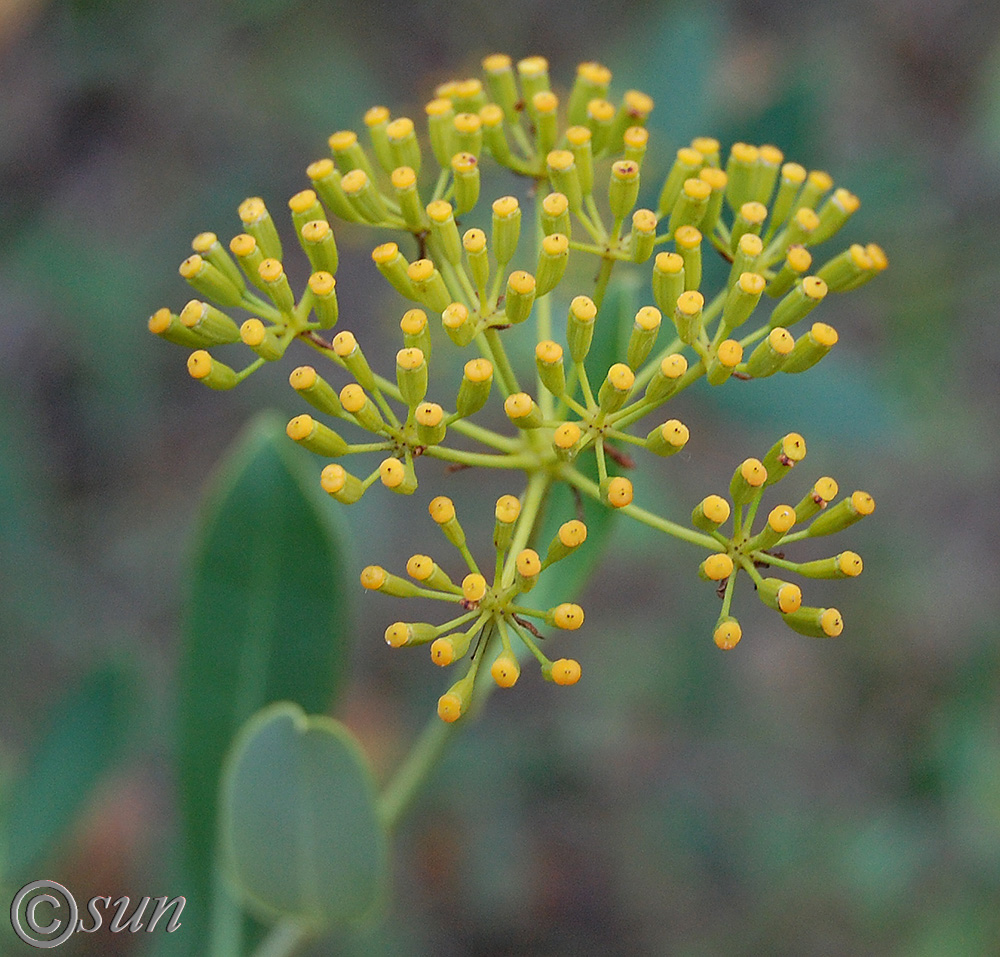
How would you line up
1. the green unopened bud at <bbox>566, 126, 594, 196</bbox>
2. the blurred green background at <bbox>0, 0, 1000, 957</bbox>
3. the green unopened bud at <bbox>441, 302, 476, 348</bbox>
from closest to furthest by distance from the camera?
the green unopened bud at <bbox>441, 302, 476, 348</bbox>, the green unopened bud at <bbox>566, 126, 594, 196</bbox>, the blurred green background at <bbox>0, 0, 1000, 957</bbox>

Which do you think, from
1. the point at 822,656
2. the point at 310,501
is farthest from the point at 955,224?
the point at 310,501

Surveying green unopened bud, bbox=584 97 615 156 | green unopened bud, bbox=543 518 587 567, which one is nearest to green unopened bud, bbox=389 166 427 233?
green unopened bud, bbox=584 97 615 156

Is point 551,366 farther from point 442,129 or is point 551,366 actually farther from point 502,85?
point 502,85

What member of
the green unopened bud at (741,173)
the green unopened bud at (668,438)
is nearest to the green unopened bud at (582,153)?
the green unopened bud at (741,173)

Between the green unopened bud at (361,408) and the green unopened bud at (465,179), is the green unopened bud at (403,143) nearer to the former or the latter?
the green unopened bud at (465,179)

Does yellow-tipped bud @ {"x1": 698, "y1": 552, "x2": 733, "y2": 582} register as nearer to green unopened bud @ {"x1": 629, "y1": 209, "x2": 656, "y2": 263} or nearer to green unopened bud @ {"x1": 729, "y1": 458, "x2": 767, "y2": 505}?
green unopened bud @ {"x1": 729, "y1": 458, "x2": 767, "y2": 505}

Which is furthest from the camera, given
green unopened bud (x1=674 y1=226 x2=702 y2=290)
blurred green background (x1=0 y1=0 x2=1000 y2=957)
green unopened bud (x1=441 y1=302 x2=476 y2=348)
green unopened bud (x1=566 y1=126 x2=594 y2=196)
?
blurred green background (x1=0 y1=0 x2=1000 y2=957)

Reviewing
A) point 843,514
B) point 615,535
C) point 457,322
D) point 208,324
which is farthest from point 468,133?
point 615,535
